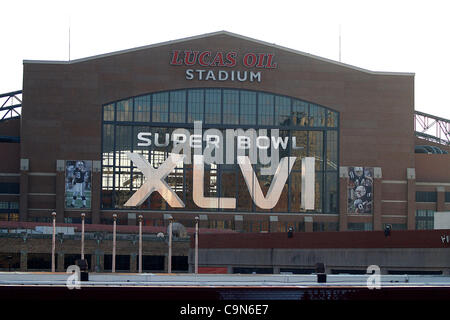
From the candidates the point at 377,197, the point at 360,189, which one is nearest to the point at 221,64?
the point at 360,189

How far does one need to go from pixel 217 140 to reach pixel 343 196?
1906cm

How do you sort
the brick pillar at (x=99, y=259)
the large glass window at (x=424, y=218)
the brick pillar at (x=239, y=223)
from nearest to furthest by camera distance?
the brick pillar at (x=99, y=259), the brick pillar at (x=239, y=223), the large glass window at (x=424, y=218)

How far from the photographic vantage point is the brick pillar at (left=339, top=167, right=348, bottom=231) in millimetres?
126188

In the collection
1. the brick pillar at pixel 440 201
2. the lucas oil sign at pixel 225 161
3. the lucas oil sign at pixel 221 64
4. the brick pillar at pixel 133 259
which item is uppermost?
the lucas oil sign at pixel 221 64

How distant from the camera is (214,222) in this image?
126m

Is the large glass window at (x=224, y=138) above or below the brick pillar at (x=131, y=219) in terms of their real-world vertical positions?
above

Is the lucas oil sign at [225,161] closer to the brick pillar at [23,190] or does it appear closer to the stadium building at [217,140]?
the stadium building at [217,140]

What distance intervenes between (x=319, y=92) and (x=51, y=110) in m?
36.6

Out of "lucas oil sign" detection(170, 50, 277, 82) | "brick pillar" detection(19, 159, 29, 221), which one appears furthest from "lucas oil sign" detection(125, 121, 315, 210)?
"brick pillar" detection(19, 159, 29, 221)

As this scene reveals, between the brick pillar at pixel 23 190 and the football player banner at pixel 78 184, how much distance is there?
5.36 meters

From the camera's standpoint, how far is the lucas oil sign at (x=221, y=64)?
124750 mm

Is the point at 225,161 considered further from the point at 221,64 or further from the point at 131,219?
the point at 131,219

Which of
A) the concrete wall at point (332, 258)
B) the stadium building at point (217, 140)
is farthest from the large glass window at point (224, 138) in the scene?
the concrete wall at point (332, 258)
